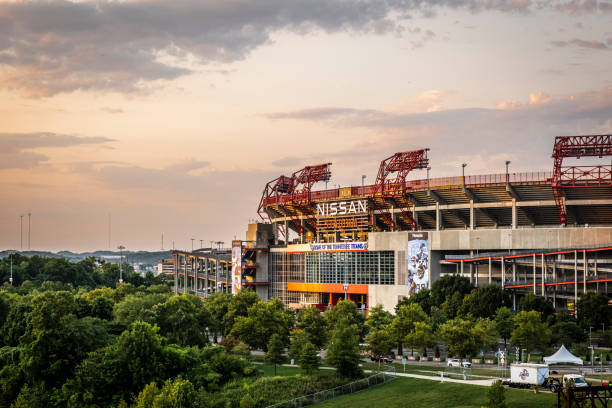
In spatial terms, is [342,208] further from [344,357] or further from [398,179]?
[344,357]

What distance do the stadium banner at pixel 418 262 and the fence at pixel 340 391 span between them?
6154 cm

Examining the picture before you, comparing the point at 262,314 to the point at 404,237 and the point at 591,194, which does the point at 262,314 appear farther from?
the point at 591,194

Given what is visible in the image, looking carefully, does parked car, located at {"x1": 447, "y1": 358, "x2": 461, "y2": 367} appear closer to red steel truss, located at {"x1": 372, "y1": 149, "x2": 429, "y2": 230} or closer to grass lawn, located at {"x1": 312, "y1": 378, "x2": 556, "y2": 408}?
grass lawn, located at {"x1": 312, "y1": 378, "x2": 556, "y2": 408}

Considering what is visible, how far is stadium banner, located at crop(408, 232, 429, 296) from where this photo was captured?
5615 inches

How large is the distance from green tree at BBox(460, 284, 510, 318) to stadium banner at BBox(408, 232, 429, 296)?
98.5 feet

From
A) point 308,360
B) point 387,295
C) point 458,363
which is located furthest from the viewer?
point 387,295

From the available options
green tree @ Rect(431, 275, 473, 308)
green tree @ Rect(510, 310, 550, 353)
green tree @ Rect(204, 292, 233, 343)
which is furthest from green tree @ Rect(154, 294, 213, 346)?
green tree @ Rect(431, 275, 473, 308)

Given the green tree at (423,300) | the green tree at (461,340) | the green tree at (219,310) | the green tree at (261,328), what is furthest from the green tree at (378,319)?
the green tree at (219,310)

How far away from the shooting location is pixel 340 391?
3093 inches

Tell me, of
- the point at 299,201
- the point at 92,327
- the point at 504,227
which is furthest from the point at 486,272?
the point at 92,327

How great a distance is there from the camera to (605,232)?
12088 centimetres

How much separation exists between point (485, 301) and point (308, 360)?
37.6 metres

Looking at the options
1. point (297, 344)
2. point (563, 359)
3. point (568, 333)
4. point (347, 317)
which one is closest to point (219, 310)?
point (347, 317)

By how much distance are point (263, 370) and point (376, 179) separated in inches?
2933
